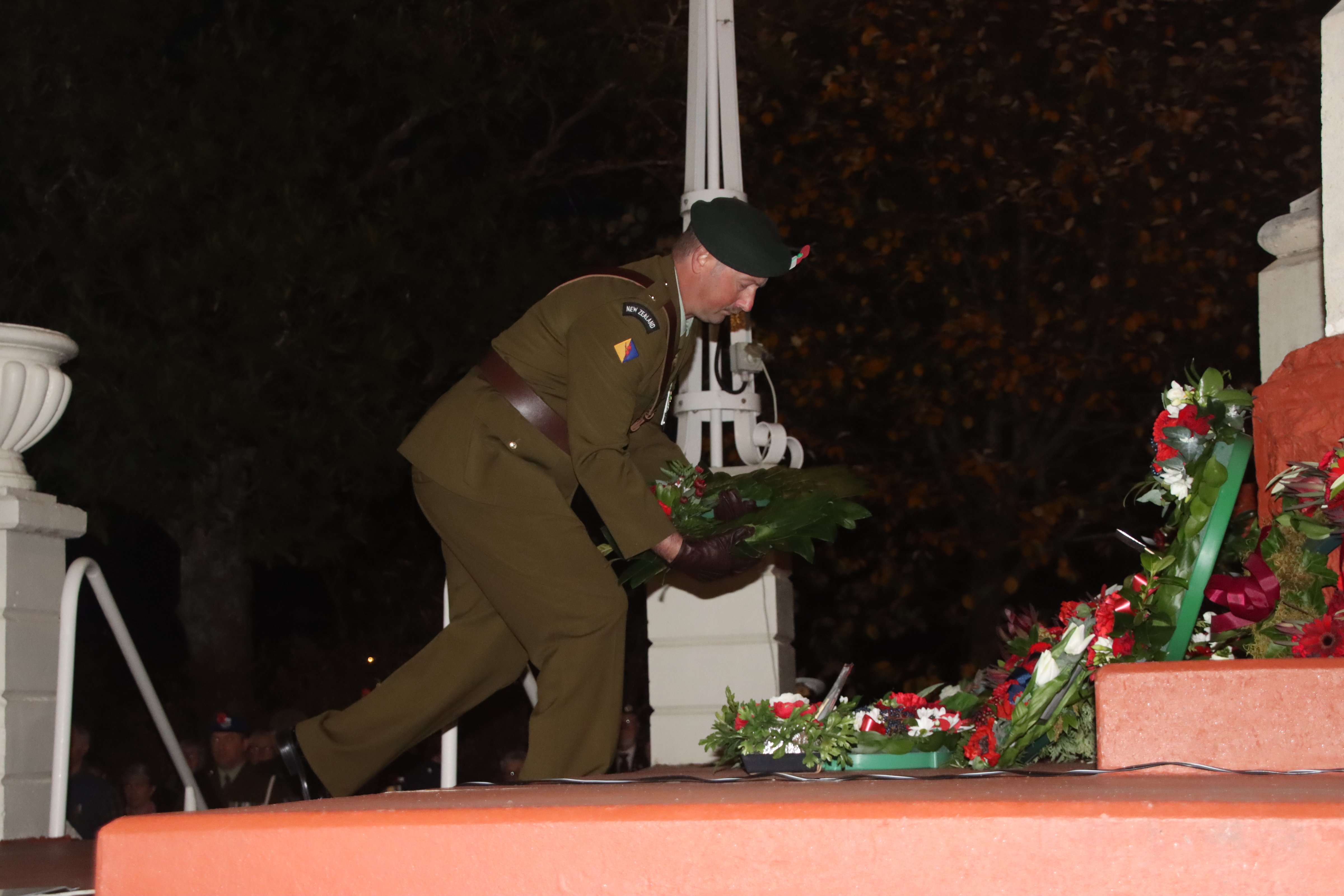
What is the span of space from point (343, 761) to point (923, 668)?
9.78m

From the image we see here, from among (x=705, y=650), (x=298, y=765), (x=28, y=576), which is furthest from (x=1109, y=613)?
(x=28, y=576)

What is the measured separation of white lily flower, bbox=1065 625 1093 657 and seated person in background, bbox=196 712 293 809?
499 centimetres

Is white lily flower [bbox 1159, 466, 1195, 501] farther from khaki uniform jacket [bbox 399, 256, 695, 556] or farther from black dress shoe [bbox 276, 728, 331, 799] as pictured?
black dress shoe [bbox 276, 728, 331, 799]

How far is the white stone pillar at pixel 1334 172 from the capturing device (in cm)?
362

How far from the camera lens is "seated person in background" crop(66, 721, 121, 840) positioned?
7.12 meters

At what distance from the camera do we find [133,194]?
1060cm

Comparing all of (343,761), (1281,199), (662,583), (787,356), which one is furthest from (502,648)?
(1281,199)

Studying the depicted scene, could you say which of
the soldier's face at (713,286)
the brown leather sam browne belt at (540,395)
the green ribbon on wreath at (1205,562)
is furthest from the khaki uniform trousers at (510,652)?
the green ribbon on wreath at (1205,562)

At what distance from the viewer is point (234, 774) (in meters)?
8.01

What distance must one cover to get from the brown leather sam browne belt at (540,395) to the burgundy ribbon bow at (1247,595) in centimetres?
155

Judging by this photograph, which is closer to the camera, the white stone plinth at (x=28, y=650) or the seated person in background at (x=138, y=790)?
the white stone plinth at (x=28, y=650)

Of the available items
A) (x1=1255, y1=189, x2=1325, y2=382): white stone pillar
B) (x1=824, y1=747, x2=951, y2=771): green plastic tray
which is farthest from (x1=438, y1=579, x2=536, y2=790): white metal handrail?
(x1=1255, y1=189, x2=1325, y2=382): white stone pillar

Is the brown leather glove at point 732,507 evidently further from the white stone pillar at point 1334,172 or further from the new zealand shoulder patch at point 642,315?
the white stone pillar at point 1334,172

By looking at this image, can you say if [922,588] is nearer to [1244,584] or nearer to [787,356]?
[787,356]
